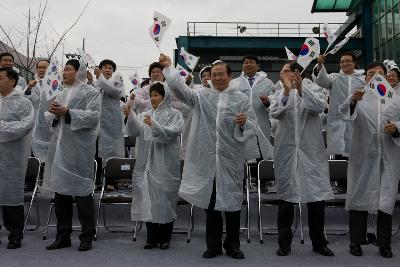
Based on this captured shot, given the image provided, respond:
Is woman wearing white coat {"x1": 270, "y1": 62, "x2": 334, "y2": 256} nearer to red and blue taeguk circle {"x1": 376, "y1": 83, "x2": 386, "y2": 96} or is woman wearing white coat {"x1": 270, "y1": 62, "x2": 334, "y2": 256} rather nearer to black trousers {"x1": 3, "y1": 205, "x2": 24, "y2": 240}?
red and blue taeguk circle {"x1": 376, "y1": 83, "x2": 386, "y2": 96}

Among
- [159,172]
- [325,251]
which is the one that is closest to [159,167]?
[159,172]

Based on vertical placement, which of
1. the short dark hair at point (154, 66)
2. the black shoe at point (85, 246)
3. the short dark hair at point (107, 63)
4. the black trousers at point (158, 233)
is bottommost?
the black shoe at point (85, 246)

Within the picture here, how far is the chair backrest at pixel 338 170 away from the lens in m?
4.64

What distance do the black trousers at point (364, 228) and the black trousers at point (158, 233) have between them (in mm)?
1653

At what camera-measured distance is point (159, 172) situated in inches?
160

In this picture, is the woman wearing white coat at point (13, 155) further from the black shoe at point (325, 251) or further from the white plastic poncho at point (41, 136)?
the black shoe at point (325, 251)

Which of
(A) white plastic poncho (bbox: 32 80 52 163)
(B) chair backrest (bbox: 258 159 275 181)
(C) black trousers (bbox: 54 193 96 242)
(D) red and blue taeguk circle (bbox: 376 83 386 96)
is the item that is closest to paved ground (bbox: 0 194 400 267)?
(C) black trousers (bbox: 54 193 96 242)

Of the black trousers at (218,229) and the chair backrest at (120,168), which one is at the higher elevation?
the chair backrest at (120,168)

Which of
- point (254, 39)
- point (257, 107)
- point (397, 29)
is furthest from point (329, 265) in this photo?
point (254, 39)

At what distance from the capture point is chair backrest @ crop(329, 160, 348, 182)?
4645 millimetres

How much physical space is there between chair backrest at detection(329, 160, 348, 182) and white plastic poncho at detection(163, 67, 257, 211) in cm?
135

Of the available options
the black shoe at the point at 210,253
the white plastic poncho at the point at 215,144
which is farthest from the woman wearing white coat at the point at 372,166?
the black shoe at the point at 210,253

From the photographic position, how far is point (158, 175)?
13.3 ft

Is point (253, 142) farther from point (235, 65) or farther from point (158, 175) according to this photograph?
point (235, 65)
